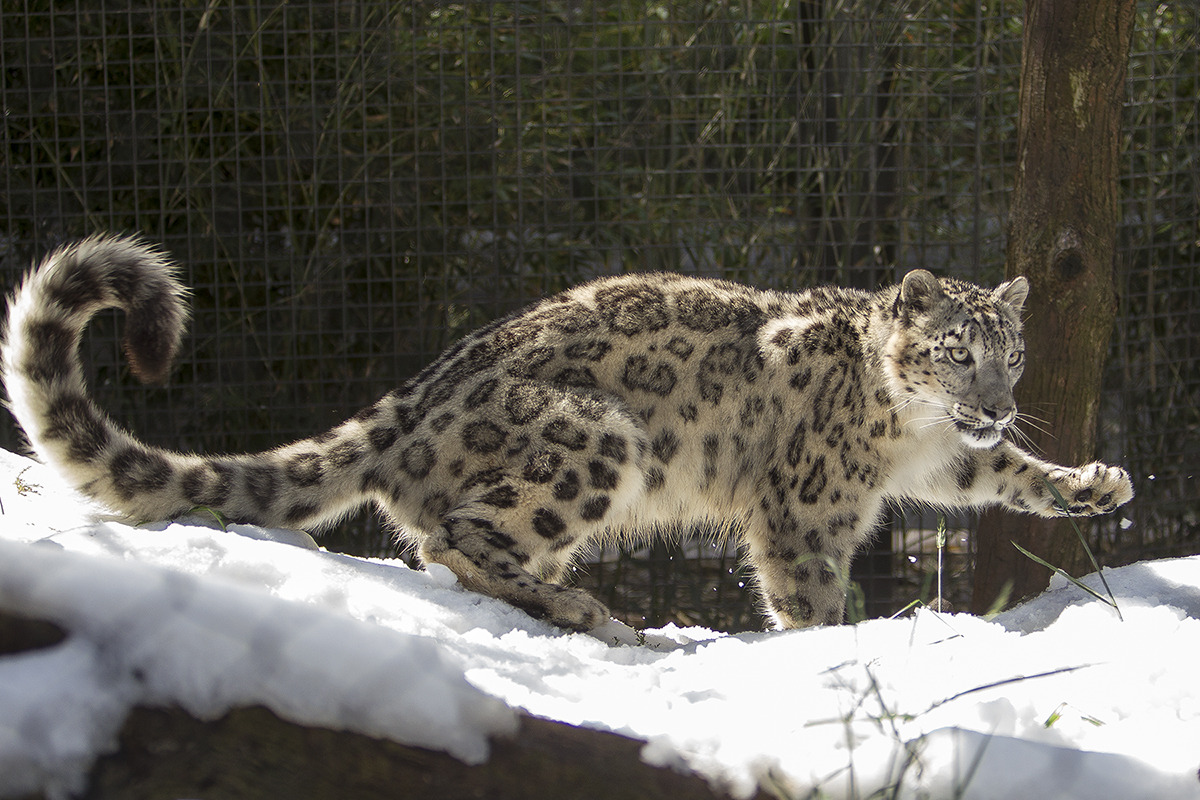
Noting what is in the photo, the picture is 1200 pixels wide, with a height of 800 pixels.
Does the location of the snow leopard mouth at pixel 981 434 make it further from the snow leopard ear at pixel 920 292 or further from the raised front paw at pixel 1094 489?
the snow leopard ear at pixel 920 292

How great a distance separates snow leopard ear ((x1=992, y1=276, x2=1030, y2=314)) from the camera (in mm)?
3531

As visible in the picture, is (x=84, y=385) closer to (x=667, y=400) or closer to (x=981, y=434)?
(x=667, y=400)

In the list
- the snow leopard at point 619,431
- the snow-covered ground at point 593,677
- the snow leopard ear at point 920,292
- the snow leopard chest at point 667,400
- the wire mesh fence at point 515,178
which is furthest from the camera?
the wire mesh fence at point 515,178

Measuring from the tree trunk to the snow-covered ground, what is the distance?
130 centimetres

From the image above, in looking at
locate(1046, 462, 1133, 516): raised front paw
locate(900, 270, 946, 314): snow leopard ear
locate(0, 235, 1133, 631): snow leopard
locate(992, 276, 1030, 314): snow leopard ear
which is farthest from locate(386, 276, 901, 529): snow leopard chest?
locate(1046, 462, 1133, 516): raised front paw

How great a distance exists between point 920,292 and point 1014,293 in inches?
12.4

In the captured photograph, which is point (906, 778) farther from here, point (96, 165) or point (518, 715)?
point (96, 165)

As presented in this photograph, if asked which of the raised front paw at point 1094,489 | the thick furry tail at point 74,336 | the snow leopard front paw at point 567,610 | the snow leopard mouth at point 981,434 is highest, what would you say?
the thick furry tail at point 74,336

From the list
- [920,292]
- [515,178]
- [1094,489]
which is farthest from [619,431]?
[515,178]

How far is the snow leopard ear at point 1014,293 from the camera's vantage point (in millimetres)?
3531

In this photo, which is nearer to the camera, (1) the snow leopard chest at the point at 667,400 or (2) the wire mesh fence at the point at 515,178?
(1) the snow leopard chest at the point at 667,400

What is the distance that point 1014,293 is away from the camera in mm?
3547

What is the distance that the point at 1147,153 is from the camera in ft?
16.4

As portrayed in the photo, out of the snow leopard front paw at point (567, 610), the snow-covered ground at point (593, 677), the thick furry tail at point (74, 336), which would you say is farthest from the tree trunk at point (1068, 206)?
the thick furry tail at point (74, 336)
